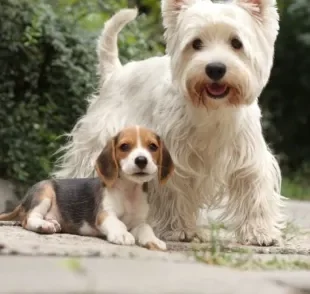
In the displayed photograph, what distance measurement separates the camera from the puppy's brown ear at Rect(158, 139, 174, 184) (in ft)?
18.0

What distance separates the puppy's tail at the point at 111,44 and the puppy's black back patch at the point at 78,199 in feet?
4.84

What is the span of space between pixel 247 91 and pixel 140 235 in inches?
37.7

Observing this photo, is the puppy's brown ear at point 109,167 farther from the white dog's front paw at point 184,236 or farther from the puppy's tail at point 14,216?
the puppy's tail at point 14,216

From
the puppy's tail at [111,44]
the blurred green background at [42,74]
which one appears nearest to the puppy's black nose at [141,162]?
the puppy's tail at [111,44]

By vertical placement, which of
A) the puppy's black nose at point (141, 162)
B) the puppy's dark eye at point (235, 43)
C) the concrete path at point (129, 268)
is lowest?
the concrete path at point (129, 268)

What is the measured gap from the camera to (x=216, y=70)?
525 cm

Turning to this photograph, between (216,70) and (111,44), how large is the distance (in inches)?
84.7

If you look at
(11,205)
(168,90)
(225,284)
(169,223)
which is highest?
(168,90)

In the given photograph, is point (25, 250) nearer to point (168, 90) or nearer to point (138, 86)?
point (168, 90)

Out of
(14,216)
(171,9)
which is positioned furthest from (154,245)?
(171,9)

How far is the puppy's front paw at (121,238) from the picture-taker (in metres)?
5.19

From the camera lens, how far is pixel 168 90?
600 cm

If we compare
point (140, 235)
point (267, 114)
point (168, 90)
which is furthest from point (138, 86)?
point (267, 114)

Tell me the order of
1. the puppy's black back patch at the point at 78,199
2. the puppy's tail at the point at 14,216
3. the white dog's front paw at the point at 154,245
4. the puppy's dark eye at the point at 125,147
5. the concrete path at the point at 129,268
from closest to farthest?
the concrete path at the point at 129,268 → the white dog's front paw at the point at 154,245 → the puppy's dark eye at the point at 125,147 → the puppy's black back patch at the point at 78,199 → the puppy's tail at the point at 14,216
